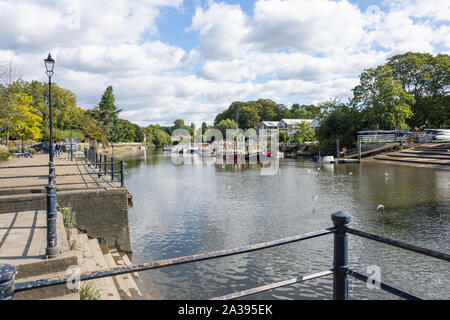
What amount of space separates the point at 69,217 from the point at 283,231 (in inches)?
351

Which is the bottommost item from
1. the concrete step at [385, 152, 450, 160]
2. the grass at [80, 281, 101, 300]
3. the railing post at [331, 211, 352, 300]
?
the grass at [80, 281, 101, 300]

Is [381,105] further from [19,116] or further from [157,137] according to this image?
[157,137]

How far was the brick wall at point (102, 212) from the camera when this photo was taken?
430 inches

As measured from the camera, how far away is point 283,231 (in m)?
14.5

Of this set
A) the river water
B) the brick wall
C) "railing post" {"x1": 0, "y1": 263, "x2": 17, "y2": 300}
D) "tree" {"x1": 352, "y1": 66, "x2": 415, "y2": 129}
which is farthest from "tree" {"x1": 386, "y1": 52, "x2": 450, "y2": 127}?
"railing post" {"x1": 0, "y1": 263, "x2": 17, "y2": 300}

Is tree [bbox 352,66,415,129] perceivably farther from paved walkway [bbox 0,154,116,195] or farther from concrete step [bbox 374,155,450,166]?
paved walkway [bbox 0,154,116,195]

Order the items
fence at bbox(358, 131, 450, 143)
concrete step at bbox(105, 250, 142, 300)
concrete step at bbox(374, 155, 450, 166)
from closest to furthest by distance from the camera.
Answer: concrete step at bbox(105, 250, 142, 300) < concrete step at bbox(374, 155, 450, 166) < fence at bbox(358, 131, 450, 143)

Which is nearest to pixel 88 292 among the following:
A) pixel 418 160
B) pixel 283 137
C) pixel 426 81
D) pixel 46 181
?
pixel 46 181

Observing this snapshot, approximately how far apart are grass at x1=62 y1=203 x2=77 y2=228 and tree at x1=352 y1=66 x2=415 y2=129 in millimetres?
58034

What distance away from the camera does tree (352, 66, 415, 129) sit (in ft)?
187

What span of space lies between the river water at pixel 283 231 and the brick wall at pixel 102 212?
112 cm
